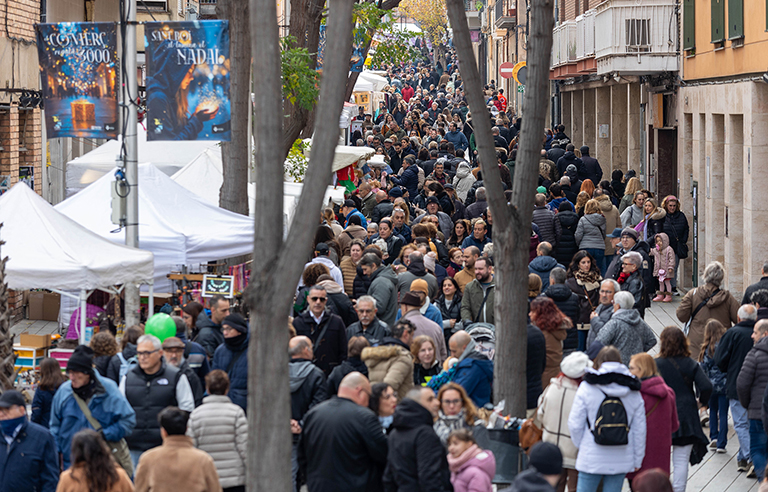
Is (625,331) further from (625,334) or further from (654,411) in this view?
(654,411)

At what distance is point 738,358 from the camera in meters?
9.89

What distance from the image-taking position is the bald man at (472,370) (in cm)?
872

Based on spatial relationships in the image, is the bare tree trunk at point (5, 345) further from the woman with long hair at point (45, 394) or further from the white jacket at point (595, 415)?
the white jacket at point (595, 415)

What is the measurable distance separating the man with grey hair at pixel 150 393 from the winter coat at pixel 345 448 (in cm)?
155

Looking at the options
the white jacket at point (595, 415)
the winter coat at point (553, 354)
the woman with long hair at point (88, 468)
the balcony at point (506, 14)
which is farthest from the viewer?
the balcony at point (506, 14)

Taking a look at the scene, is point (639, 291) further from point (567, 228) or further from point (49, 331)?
point (49, 331)

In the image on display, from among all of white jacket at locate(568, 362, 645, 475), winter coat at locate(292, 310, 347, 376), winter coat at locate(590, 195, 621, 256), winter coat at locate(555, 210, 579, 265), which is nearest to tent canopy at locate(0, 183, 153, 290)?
winter coat at locate(292, 310, 347, 376)

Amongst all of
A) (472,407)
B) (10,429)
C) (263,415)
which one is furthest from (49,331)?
(263,415)

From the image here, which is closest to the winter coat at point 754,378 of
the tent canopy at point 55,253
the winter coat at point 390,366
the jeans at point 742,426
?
the jeans at point 742,426

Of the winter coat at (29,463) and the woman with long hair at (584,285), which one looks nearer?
the winter coat at (29,463)

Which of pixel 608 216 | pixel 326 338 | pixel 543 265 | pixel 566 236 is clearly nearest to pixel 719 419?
pixel 543 265

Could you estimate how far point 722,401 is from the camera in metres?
10.5

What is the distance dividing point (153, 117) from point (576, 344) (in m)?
5.02

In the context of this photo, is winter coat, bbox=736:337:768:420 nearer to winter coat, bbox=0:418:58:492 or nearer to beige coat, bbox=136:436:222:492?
beige coat, bbox=136:436:222:492
